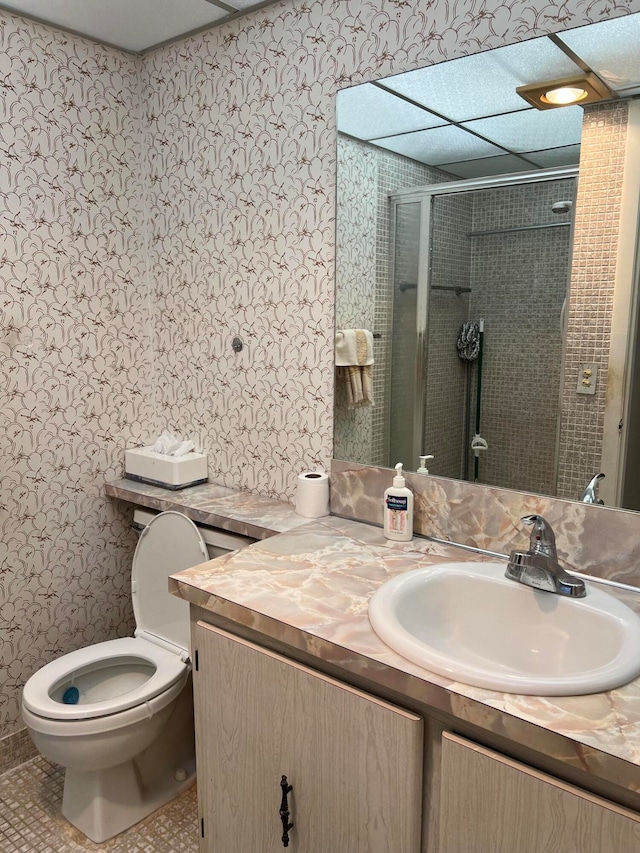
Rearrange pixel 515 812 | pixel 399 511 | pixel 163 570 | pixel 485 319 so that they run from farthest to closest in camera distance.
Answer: pixel 163 570
pixel 399 511
pixel 485 319
pixel 515 812

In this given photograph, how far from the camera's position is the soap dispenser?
165 cm

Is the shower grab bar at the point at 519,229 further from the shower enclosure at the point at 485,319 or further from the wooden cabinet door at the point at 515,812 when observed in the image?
the wooden cabinet door at the point at 515,812

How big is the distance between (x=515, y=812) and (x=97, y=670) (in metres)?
1.44

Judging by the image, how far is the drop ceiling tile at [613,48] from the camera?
1.29 m

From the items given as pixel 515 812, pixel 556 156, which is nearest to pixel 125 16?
pixel 556 156

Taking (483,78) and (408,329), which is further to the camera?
(408,329)

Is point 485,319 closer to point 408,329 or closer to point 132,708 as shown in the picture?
point 408,329

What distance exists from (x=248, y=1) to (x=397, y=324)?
3.25 feet

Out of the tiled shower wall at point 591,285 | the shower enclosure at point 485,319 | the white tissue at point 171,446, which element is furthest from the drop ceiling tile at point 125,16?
the white tissue at point 171,446

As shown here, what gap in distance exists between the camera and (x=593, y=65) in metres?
1.35

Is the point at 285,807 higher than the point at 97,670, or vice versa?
the point at 285,807

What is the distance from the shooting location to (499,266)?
4.95 ft

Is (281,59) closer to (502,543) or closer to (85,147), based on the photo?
(85,147)

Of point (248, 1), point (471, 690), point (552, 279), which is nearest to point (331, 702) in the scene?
point (471, 690)
